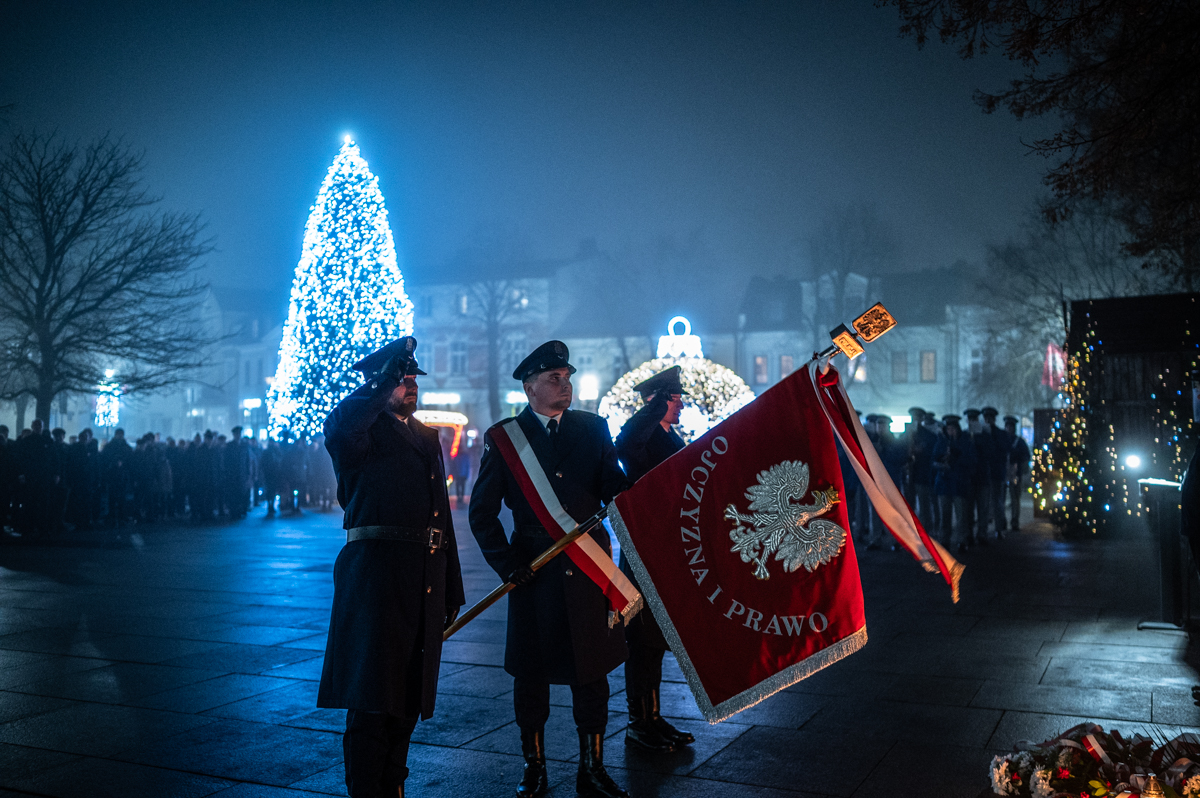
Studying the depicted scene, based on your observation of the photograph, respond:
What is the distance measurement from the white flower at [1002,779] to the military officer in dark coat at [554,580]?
5.30 ft

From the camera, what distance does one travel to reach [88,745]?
5.58m

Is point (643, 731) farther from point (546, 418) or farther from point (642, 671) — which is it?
point (546, 418)

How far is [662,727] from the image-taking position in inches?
222

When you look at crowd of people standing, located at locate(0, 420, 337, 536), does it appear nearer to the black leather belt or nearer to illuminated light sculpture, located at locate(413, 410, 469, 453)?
illuminated light sculpture, located at locate(413, 410, 469, 453)

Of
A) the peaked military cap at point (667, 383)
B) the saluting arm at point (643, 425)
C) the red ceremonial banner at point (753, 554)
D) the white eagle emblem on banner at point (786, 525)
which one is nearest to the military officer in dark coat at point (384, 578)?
the red ceremonial banner at point (753, 554)

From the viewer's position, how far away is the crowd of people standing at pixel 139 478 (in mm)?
19078

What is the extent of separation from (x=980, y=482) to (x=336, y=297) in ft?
68.4

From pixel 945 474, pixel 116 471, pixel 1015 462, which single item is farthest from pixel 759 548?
pixel 116 471

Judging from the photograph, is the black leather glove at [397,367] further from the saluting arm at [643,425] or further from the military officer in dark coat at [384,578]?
the saluting arm at [643,425]

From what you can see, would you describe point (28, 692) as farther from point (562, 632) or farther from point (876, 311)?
point (876, 311)

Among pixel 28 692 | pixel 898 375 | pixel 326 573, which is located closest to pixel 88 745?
pixel 28 692

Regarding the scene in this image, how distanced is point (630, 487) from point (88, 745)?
3.34 meters

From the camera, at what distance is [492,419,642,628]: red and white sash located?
16.1ft

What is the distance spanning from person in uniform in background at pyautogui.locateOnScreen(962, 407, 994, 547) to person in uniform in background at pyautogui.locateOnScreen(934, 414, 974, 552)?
6cm
